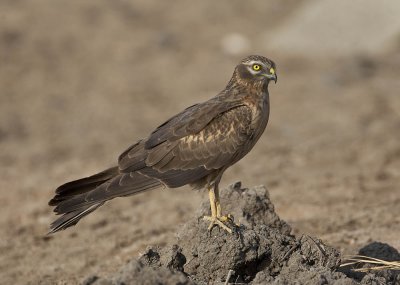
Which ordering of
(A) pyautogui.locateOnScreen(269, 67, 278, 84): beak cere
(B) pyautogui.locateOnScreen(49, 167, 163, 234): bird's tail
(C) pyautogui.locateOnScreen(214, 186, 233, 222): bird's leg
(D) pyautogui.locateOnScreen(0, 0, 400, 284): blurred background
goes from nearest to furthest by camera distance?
(C) pyautogui.locateOnScreen(214, 186, 233, 222): bird's leg
(B) pyautogui.locateOnScreen(49, 167, 163, 234): bird's tail
(A) pyautogui.locateOnScreen(269, 67, 278, 84): beak cere
(D) pyautogui.locateOnScreen(0, 0, 400, 284): blurred background

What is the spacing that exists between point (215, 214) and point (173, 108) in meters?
8.95

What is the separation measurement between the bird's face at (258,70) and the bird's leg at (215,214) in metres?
1.13

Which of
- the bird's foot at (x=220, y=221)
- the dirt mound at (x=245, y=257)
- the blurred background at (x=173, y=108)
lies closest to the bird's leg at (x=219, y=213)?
the bird's foot at (x=220, y=221)

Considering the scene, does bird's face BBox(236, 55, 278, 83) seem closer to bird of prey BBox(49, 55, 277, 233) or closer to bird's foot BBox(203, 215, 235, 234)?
bird of prey BBox(49, 55, 277, 233)

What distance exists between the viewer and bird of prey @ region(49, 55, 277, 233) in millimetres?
6996

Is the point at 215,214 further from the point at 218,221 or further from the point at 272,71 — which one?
the point at 272,71

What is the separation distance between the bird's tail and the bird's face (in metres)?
1.35

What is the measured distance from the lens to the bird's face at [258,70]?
23.9ft

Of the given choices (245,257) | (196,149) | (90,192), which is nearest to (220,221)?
(245,257)

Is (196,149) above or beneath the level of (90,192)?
above

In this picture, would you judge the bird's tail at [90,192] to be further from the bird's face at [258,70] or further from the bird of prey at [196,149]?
the bird's face at [258,70]

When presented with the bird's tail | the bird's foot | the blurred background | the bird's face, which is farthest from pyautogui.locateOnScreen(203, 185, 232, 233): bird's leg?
the blurred background

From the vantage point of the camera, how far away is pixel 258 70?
289 inches

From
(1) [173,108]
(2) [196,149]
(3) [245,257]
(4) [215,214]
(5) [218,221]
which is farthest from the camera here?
(1) [173,108]
